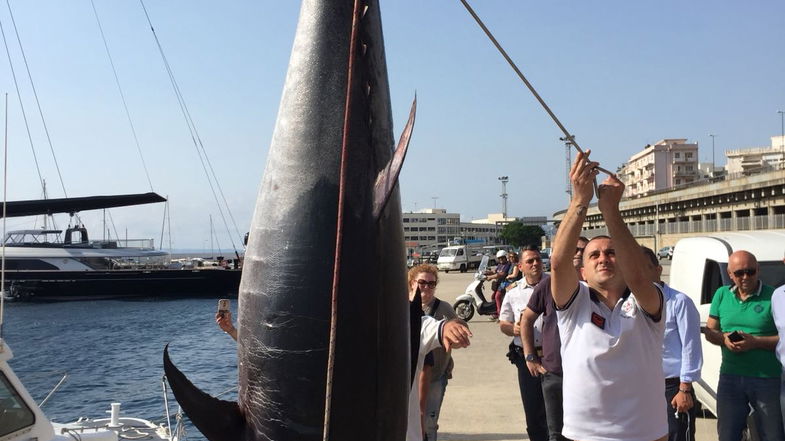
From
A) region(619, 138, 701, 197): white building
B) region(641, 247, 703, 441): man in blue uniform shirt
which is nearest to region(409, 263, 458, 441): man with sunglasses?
region(641, 247, 703, 441): man in blue uniform shirt

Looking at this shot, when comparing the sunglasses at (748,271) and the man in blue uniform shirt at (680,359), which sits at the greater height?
the sunglasses at (748,271)

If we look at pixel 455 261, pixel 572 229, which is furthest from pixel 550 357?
pixel 455 261

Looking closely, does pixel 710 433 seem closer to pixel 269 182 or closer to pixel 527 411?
pixel 527 411

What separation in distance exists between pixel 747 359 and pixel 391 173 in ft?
12.0

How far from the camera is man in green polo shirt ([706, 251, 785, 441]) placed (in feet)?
14.3

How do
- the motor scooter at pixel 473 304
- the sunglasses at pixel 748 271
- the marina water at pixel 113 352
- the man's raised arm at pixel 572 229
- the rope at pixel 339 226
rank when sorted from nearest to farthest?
the rope at pixel 339 226, the man's raised arm at pixel 572 229, the sunglasses at pixel 748 271, the marina water at pixel 113 352, the motor scooter at pixel 473 304

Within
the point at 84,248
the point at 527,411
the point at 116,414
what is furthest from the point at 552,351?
the point at 84,248

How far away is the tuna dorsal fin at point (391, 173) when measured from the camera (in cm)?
174

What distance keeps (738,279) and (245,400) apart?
376 cm

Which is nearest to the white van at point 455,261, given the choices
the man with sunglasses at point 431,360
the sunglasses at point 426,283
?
the man with sunglasses at point 431,360

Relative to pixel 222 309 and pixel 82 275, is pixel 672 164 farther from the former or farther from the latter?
pixel 222 309

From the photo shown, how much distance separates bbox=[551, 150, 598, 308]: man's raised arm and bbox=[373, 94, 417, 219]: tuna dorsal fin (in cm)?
104

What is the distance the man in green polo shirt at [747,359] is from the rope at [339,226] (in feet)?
11.7

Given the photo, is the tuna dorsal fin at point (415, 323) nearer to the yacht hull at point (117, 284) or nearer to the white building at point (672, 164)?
the yacht hull at point (117, 284)
